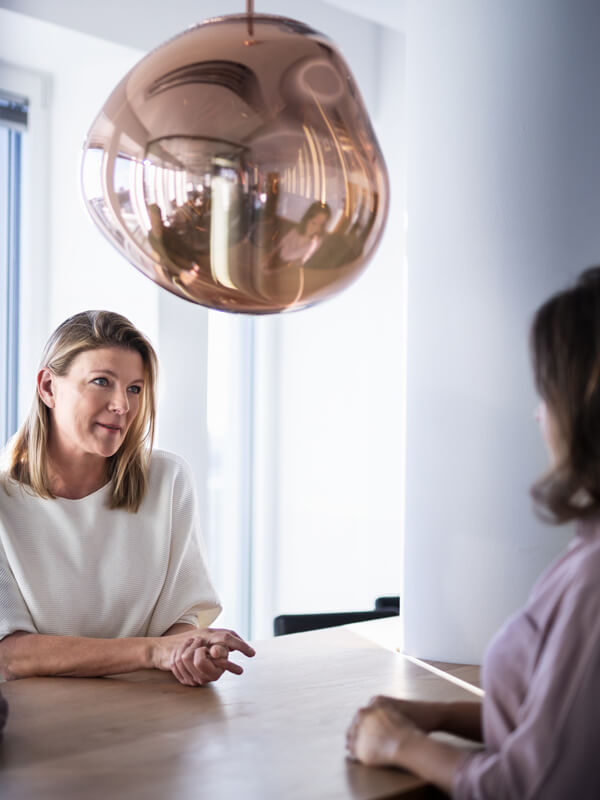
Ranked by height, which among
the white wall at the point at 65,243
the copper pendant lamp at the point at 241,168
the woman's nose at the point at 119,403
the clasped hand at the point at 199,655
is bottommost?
the clasped hand at the point at 199,655

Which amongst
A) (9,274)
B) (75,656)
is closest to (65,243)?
(9,274)

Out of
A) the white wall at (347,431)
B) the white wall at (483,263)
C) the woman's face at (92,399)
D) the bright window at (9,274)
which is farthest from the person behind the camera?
the white wall at (347,431)

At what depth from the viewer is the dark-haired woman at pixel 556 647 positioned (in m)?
1.05

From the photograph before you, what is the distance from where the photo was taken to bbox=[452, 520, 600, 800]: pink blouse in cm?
105

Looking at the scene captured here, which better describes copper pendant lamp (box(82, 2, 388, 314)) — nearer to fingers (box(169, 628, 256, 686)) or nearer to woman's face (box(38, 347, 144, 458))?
fingers (box(169, 628, 256, 686))

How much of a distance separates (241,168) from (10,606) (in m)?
1.30

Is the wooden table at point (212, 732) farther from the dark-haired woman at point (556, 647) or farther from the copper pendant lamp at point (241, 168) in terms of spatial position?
the copper pendant lamp at point (241, 168)

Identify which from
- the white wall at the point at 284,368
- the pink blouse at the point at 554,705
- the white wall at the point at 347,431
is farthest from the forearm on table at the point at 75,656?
the white wall at the point at 347,431

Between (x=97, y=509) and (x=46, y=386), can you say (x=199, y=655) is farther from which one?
(x=46, y=386)

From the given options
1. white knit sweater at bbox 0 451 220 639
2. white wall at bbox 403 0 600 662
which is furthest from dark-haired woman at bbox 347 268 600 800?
white knit sweater at bbox 0 451 220 639

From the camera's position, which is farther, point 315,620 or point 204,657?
point 315,620

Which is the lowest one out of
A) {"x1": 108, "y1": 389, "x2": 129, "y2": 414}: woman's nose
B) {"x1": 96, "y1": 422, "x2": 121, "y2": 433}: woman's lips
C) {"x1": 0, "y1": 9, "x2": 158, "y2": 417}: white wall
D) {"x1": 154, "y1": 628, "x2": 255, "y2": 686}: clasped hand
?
{"x1": 154, "y1": 628, "x2": 255, "y2": 686}: clasped hand

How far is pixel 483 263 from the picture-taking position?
2096 millimetres

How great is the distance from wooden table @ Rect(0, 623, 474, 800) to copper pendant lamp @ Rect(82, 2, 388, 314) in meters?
0.66
